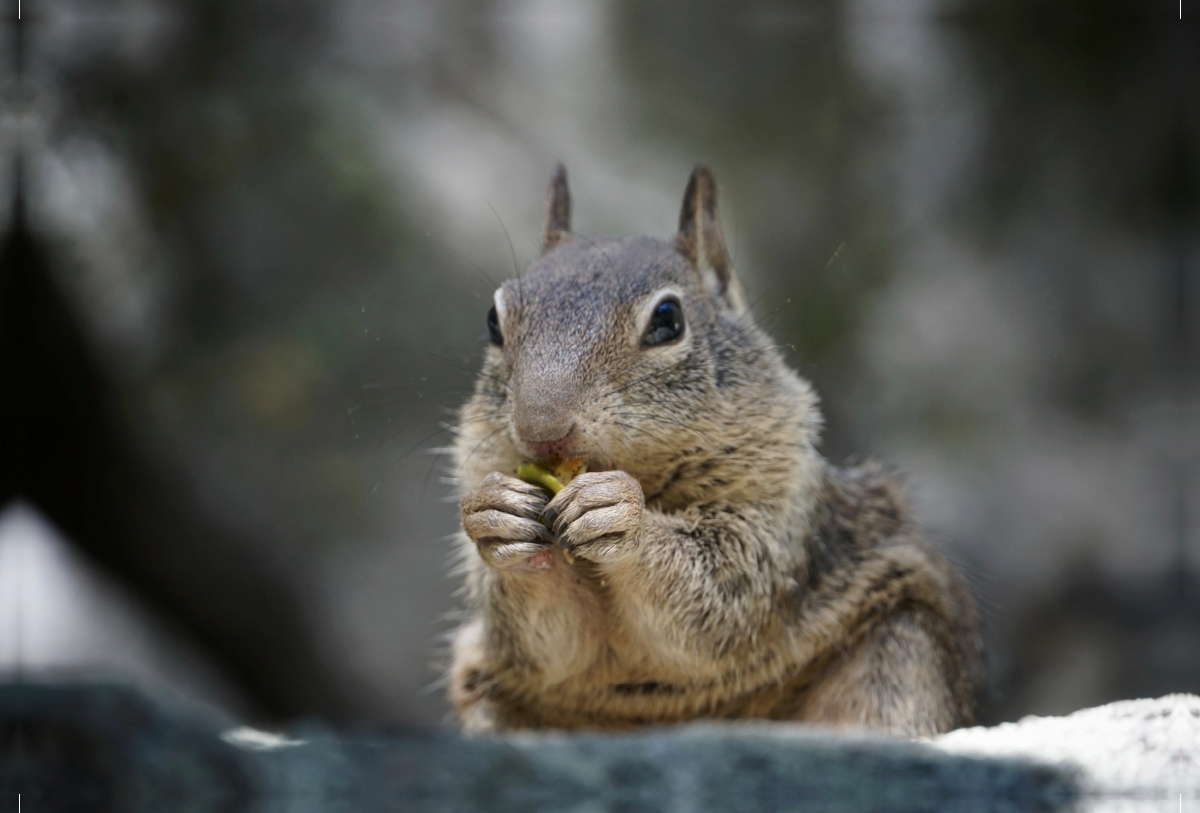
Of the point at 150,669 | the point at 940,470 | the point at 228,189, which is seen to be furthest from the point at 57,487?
the point at 940,470

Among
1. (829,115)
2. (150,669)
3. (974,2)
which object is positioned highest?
(974,2)

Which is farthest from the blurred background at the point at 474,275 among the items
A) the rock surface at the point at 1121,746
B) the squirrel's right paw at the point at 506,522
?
the rock surface at the point at 1121,746

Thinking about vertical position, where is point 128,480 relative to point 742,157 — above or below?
below

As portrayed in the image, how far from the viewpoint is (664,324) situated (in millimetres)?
2018

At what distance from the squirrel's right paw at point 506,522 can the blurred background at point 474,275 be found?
2665 millimetres

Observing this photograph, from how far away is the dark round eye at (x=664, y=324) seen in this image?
6.52 ft

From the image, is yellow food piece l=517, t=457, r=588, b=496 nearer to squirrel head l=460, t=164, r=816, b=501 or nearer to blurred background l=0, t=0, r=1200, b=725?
squirrel head l=460, t=164, r=816, b=501

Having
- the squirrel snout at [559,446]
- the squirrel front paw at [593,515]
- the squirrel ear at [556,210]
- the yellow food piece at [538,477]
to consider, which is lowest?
the squirrel front paw at [593,515]

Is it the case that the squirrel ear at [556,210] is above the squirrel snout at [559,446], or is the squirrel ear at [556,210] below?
above

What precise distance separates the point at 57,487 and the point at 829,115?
13.2 ft

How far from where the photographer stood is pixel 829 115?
4805mm

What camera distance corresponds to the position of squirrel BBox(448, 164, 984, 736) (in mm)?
1784

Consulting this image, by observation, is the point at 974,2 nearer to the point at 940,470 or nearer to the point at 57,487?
the point at 940,470

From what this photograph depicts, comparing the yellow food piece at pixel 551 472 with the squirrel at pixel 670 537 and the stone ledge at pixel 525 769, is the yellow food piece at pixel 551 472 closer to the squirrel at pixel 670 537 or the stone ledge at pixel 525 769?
the squirrel at pixel 670 537
